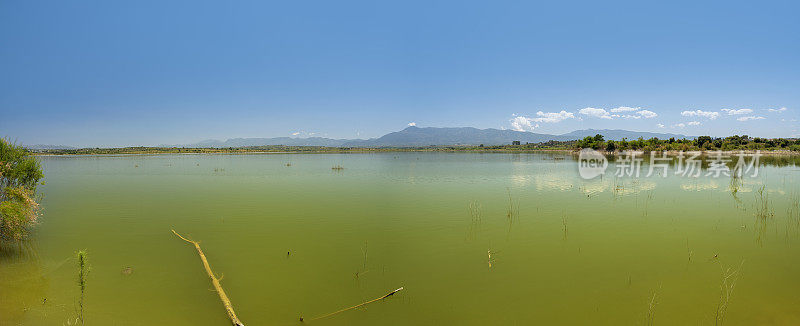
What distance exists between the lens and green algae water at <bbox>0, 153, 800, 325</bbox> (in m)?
5.46

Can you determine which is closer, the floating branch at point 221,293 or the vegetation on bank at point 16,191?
the floating branch at point 221,293

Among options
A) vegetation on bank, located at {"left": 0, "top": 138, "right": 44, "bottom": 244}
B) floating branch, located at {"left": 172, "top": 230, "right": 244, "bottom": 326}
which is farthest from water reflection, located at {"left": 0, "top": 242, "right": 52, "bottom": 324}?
floating branch, located at {"left": 172, "top": 230, "right": 244, "bottom": 326}

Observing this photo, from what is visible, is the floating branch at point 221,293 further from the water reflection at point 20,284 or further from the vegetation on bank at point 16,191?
the vegetation on bank at point 16,191

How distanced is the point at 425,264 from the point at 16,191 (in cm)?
1151

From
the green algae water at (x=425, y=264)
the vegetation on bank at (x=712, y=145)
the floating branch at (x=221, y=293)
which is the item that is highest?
the vegetation on bank at (x=712, y=145)

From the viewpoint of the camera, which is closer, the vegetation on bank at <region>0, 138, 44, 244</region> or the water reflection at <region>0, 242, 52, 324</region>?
the water reflection at <region>0, 242, 52, 324</region>

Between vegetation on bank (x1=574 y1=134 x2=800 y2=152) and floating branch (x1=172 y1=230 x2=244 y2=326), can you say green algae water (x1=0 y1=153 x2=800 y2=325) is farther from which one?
vegetation on bank (x1=574 y1=134 x2=800 y2=152)

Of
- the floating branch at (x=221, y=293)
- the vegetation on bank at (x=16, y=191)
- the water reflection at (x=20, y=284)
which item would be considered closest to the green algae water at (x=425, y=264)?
the water reflection at (x=20, y=284)

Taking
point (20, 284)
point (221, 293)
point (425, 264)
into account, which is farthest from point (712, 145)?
point (20, 284)

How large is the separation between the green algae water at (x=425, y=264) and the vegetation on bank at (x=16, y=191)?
576 mm

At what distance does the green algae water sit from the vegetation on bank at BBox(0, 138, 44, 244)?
58 centimetres

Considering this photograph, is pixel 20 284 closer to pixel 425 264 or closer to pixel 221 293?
pixel 221 293

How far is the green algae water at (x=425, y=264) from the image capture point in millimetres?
5465

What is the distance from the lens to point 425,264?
7.48 m
